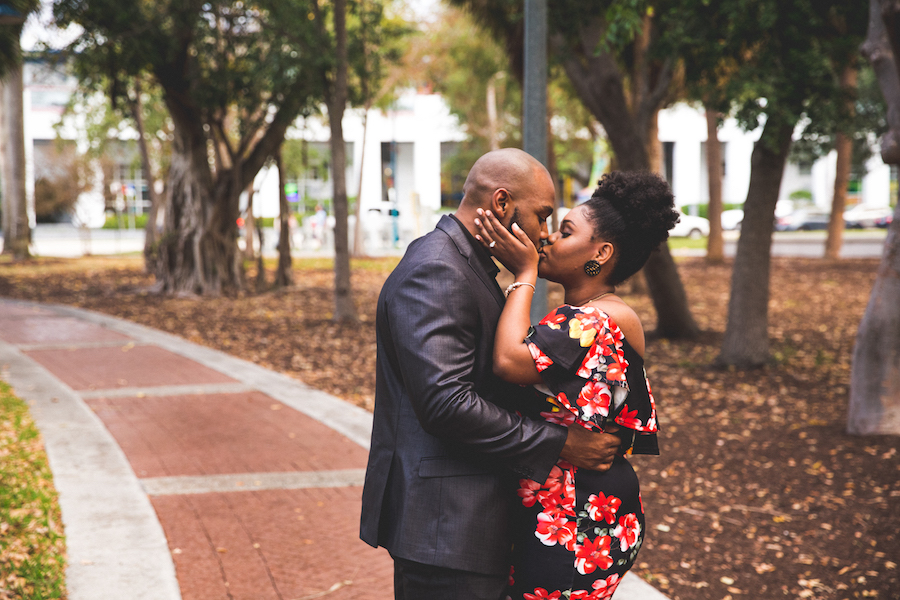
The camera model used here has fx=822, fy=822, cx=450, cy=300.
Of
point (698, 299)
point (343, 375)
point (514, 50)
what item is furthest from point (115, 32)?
point (698, 299)

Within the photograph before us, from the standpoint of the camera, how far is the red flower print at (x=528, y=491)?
6.43ft

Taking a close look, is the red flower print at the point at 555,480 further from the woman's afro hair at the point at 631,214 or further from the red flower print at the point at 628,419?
the woman's afro hair at the point at 631,214

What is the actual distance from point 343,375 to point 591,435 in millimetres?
7101

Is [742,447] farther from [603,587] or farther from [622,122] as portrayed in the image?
[622,122]

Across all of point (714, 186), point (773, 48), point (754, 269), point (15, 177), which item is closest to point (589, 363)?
point (773, 48)

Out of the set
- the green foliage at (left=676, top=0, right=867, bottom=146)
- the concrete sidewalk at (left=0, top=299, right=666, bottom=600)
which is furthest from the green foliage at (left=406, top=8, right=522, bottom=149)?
the concrete sidewalk at (left=0, top=299, right=666, bottom=600)

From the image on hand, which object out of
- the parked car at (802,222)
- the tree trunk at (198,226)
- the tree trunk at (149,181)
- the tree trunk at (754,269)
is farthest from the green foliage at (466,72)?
the parked car at (802,222)

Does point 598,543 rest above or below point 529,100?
below

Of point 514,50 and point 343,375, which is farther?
point 514,50

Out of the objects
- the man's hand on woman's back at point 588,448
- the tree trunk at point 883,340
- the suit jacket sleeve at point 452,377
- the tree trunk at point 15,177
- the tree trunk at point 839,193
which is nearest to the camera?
the suit jacket sleeve at point 452,377

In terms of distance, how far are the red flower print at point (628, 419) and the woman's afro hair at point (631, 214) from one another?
337 mm

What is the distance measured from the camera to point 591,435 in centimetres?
192

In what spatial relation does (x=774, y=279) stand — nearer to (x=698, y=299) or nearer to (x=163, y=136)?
(x=698, y=299)

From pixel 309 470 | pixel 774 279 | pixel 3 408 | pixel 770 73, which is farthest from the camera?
pixel 774 279
